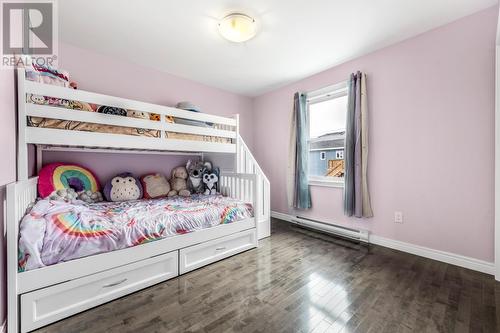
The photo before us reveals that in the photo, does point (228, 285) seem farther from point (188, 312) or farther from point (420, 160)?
point (420, 160)

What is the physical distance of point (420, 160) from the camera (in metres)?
2.13

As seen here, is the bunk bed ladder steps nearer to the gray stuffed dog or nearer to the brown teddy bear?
the gray stuffed dog

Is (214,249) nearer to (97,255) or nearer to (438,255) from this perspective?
(97,255)

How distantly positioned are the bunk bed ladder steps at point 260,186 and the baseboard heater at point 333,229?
0.63m

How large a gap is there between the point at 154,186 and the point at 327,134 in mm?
2472

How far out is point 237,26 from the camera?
1843mm

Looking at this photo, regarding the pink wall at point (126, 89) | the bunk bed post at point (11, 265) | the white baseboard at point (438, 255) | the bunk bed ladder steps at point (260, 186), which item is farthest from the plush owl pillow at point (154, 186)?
the white baseboard at point (438, 255)

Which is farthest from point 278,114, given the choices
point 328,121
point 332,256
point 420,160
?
point 332,256

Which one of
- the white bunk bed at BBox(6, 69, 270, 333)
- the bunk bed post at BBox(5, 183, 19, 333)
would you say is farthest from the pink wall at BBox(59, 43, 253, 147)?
the bunk bed post at BBox(5, 183, 19, 333)

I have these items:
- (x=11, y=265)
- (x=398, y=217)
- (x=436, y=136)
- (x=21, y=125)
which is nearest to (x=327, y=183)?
(x=398, y=217)

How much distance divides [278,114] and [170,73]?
1.80 metres

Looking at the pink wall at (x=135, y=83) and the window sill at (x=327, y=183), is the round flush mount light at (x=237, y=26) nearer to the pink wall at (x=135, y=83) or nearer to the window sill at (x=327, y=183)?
the pink wall at (x=135, y=83)

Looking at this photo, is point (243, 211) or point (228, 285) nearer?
point (228, 285)

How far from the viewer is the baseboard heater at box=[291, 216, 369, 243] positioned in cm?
246
